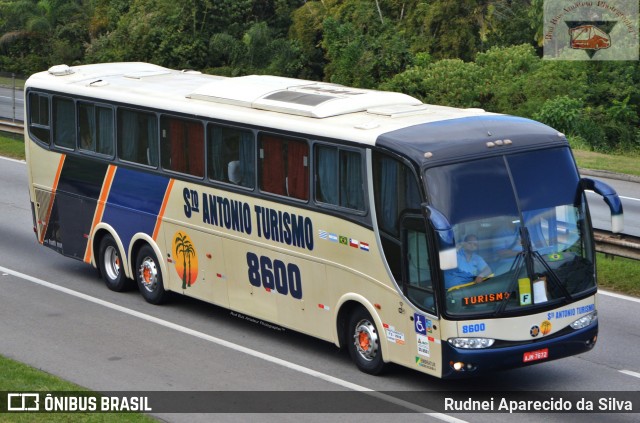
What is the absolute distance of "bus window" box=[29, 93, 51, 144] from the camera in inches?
794

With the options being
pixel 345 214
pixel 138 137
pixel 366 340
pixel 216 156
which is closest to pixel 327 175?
pixel 345 214

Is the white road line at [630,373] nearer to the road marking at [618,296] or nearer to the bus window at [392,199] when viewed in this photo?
the bus window at [392,199]

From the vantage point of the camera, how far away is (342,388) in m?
13.8

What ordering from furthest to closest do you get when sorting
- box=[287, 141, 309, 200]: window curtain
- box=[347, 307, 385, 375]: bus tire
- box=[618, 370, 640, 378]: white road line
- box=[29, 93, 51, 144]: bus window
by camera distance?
box=[29, 93, 51, 144]: bus window < box=[287, 141, 309, 200]: window curtain < box=[618, 370, 640, 378]: white road line < box=[347, 307, 385, 375]: bus tire

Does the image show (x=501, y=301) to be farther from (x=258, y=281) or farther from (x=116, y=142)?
(x=116, y=142)

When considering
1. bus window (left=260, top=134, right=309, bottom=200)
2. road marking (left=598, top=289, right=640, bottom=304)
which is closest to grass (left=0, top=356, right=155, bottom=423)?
bus window (left=260, top=134, right=309, bottom=200)

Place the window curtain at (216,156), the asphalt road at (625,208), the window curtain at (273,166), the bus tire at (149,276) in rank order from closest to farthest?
the window curtain at (273,166) < the window curtain at (216,156) < the bus tire at (149,276) < the asphalt road at (625,208)

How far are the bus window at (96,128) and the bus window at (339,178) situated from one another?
204 inches

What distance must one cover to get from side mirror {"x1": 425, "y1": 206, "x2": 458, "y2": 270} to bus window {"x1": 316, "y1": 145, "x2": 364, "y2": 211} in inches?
63.3

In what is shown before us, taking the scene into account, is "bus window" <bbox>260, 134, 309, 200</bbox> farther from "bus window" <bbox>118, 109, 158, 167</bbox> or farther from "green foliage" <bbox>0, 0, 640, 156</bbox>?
"green foliage" <bbox>0, 0, 640, 156</bbox>

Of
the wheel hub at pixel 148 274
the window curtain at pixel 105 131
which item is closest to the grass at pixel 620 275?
the wheel hub at pixel 148 274

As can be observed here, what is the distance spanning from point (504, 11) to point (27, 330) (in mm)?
34684

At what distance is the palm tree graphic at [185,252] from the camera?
17219 mm

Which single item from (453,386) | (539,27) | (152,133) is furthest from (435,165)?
(539,27)
